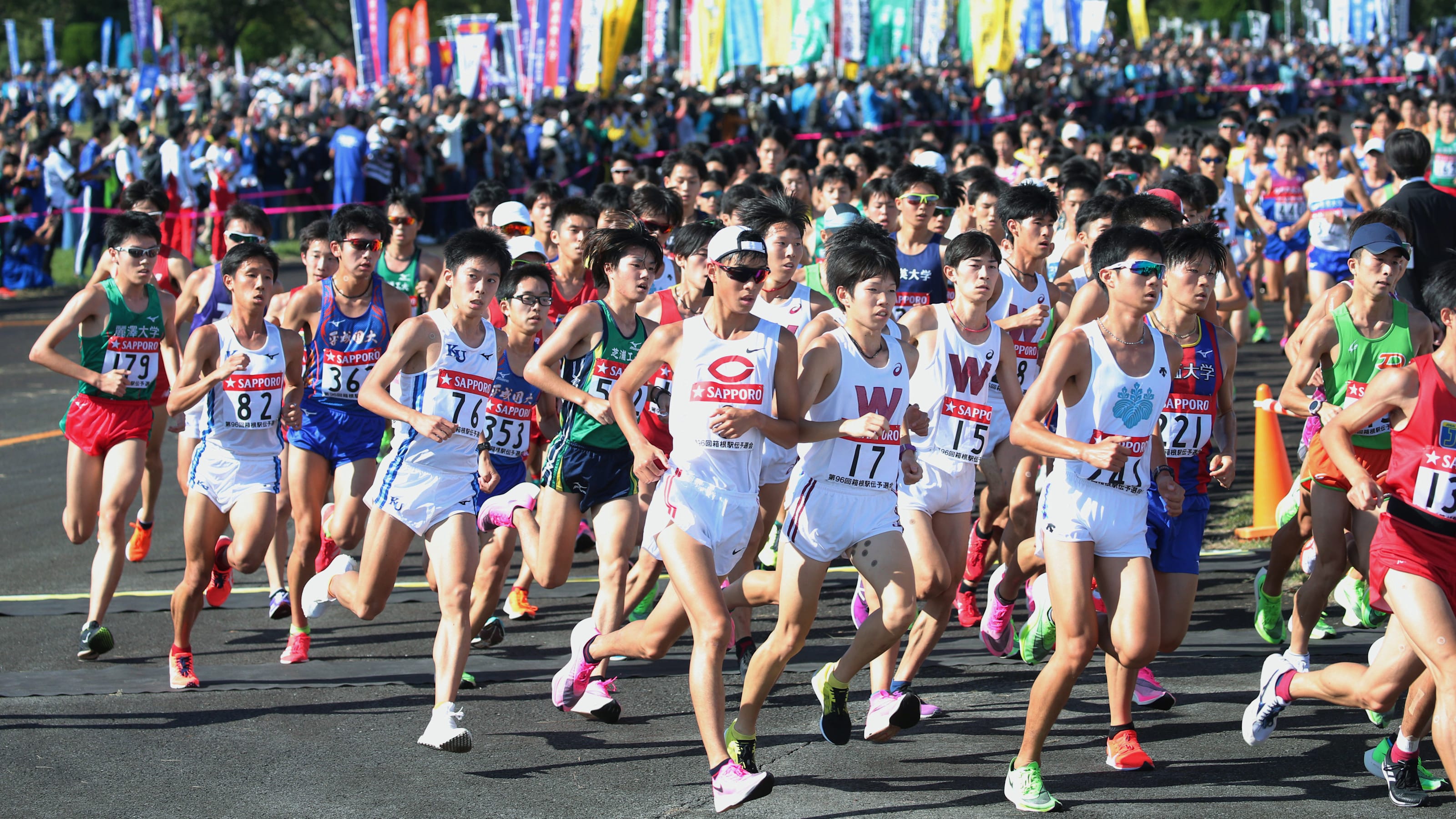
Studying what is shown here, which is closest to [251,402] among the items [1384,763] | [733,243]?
[733,243]

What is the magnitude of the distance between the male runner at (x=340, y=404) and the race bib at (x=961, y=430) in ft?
9.37

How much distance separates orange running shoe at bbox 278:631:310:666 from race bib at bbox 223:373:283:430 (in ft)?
3.28

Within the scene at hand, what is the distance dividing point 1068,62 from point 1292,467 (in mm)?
41952

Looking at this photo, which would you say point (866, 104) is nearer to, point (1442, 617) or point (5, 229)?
point (5, 229)

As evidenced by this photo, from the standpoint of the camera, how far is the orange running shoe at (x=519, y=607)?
324 inches

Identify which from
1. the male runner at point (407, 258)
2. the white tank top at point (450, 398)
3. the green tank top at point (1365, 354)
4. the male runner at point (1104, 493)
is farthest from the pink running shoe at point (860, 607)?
the male runner at point (407, 258)

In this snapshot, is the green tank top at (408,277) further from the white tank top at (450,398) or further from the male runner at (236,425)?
the white tank top at (450,398)

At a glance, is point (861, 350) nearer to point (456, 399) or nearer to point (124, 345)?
point (456, 399)

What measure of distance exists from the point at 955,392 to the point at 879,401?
93 cm

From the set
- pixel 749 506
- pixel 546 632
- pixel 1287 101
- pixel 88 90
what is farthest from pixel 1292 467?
pixel 1287 101

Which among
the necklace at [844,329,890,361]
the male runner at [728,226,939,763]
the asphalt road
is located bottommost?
the asphalt road

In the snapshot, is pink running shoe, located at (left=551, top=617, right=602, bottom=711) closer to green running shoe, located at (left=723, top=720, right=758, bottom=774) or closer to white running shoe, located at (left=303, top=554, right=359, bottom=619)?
green running shoe, located at (left=723, top=720, right=758, bottom=774)

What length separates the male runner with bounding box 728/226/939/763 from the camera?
18.7 ft

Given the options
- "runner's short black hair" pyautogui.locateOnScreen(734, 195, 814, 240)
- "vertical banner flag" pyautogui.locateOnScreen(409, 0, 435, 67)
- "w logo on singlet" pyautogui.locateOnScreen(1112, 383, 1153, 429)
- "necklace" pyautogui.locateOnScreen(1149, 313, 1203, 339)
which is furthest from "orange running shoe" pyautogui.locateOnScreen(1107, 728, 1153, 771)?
"vertical banner flag" pyautogui.locateOnScreen(409, 0, 435, 67)
